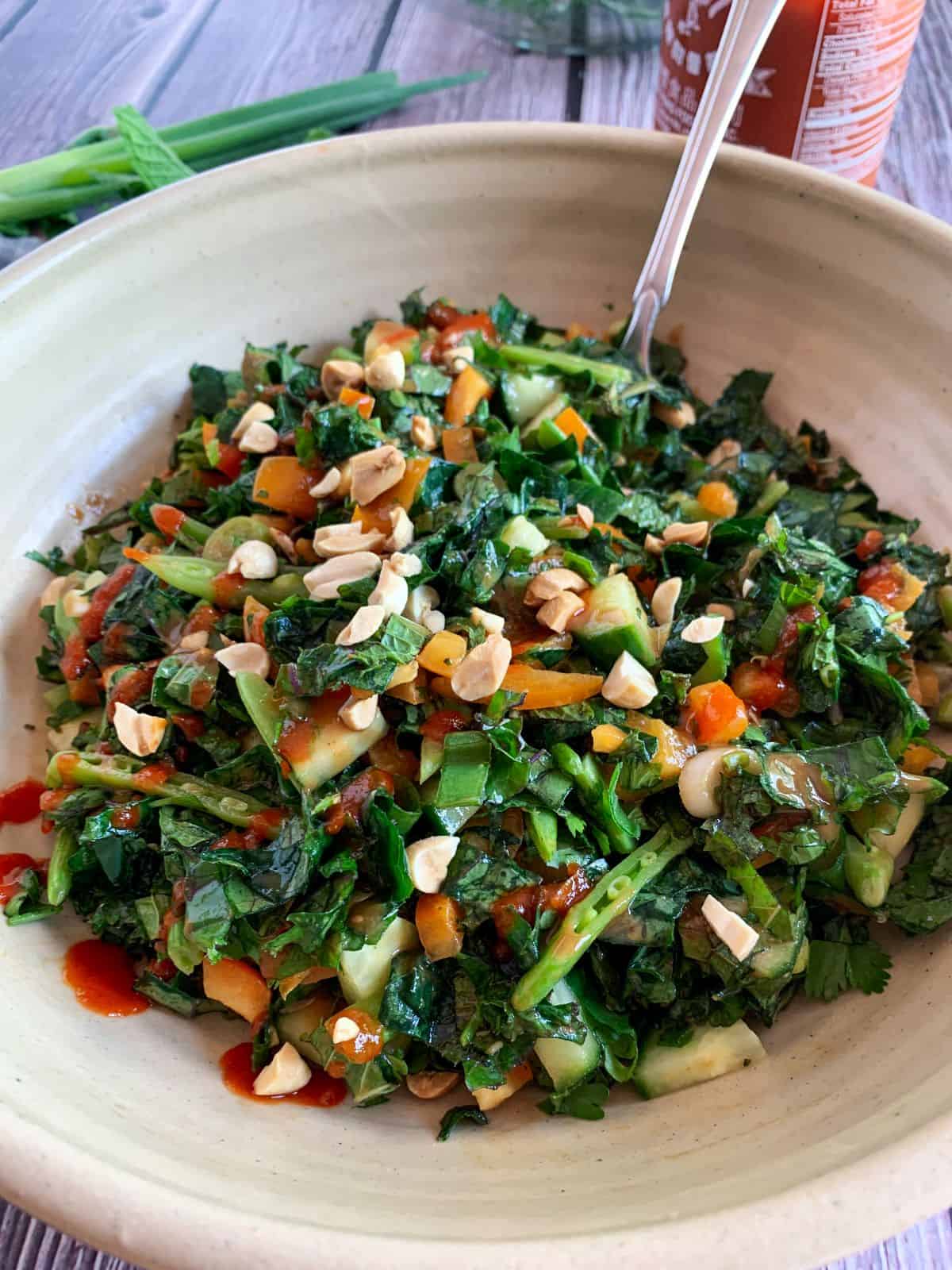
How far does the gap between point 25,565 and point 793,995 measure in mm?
2274

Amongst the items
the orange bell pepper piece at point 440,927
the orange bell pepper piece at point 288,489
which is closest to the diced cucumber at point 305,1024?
the orange bell pepper piece at point 440,927

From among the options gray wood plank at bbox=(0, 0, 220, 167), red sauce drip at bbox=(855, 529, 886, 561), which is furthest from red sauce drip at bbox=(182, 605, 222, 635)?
gray wood plank at bbox=(0, 0, 220, 167)

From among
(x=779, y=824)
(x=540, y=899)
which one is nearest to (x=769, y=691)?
(x=779, y=824)

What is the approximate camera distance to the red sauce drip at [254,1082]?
6.56 ft

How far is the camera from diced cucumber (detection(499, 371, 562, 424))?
2865 mm

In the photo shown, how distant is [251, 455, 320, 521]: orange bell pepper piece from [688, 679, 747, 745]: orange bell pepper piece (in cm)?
112

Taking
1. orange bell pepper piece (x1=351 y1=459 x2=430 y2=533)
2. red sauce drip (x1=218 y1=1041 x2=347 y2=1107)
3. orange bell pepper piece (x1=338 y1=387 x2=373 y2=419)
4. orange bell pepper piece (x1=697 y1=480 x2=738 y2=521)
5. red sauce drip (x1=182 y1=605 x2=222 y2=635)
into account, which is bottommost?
red sauce drip (x1=218 y1=1041 x2=347 y2=1107)

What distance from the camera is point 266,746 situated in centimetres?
219

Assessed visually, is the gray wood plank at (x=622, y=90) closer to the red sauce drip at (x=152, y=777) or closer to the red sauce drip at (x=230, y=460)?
the red sauce drip at (x=230, y=460)

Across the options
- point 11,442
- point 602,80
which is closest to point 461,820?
point 11,442

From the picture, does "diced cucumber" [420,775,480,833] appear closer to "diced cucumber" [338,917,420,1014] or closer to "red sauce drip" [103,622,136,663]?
"diced cucumber" [338,917,420,1014]

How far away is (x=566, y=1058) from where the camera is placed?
6.47 ft

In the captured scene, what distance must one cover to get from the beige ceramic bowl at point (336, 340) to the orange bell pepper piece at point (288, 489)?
626 millimetres

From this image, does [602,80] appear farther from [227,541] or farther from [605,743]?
[605,743]
